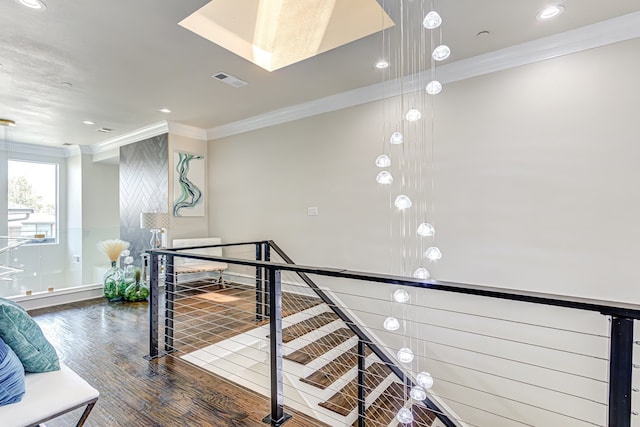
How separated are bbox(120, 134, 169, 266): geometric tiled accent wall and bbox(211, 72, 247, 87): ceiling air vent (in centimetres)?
214

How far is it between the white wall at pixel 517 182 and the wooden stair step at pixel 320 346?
85 centimetres

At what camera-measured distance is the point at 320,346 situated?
3.43 meters

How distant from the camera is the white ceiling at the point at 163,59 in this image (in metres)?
2.40

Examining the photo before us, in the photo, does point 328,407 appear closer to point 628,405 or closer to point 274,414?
point 274,414

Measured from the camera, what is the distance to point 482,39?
283 centimetres

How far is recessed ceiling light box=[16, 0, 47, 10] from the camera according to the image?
7.32 ft

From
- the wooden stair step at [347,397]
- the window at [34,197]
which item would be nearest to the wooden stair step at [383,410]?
the wooden stair step at [347,397]

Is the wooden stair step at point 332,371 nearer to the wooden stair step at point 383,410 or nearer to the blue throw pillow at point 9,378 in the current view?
the wooden stair step at point 383,410

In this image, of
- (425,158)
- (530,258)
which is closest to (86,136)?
(425,158)

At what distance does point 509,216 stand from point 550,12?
1.76m

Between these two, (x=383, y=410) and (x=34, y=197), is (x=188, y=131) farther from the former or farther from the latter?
(x=383, y=410)

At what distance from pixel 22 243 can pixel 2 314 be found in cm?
431

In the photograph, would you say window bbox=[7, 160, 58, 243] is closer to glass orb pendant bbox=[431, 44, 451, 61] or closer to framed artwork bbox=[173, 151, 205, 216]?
framed artwork bbox=[173, 151, 205, 216]

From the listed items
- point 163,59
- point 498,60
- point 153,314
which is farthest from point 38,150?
point 498,60
